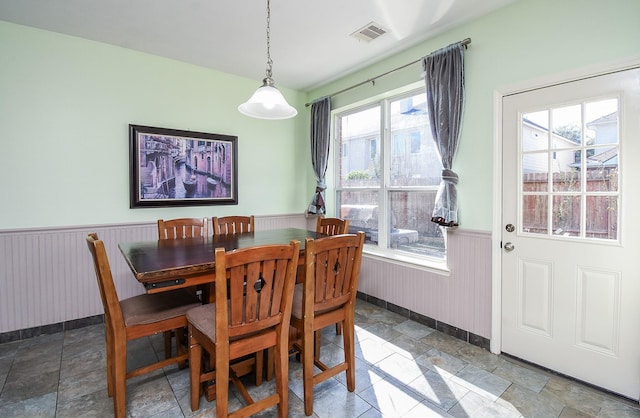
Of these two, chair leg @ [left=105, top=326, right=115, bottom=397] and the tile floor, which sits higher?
chair leg @ [left=105, top=326, right=115, bottom=397]

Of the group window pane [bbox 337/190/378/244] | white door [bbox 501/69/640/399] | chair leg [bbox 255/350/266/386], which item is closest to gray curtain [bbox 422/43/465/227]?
white door [bbox 501/69/640/399]

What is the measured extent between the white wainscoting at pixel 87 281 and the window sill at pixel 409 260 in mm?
52

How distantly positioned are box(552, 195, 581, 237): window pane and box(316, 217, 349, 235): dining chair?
157cm

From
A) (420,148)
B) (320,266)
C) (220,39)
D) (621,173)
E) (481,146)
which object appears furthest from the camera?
(420,148)

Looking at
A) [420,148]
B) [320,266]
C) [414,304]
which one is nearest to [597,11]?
[420,148]

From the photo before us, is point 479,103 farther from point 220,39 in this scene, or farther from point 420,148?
point 220,39

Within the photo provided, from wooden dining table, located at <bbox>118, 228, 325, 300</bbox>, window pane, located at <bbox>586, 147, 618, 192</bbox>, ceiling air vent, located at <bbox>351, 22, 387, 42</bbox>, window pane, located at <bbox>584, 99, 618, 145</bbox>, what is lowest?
wooden dining table, located at <bbox>118, 228, 325, 300</bbox>

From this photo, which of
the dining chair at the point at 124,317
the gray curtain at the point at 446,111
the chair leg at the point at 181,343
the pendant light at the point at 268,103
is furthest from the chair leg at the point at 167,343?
the gray curtain at the point at 446,111

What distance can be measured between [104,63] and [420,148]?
3237mm

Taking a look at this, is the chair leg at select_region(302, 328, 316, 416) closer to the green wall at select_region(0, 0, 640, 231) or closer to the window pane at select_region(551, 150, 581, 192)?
the green wall at select_region(0, 0, 640, 231)

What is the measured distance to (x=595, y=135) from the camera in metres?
2.04

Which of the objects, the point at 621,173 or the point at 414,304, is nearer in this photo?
the point at 621,173

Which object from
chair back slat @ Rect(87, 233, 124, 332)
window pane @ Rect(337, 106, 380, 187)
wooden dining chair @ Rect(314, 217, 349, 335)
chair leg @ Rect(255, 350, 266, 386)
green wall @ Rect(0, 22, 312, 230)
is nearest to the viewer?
chair back slat @ Rect(87, 233, 124, 332)

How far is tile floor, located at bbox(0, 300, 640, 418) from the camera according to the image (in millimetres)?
1822
